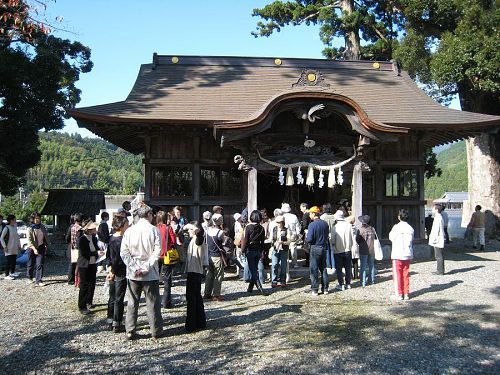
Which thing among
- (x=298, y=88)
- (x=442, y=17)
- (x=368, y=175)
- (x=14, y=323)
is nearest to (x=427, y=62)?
(x=442, y=17)

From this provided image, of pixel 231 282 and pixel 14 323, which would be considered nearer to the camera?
pixel 14 323

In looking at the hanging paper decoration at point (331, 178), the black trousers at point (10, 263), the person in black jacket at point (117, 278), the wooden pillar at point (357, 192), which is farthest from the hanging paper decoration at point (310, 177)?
the black trousers at point (10, 263)

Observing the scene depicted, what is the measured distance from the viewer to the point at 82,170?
84.2 m

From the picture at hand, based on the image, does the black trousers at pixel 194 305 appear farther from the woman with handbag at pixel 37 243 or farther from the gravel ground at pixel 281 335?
the woman with handbag at pixel 37 243

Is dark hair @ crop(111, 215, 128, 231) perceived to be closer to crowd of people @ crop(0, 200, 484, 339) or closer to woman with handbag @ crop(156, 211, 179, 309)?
crowd of people @ crop(0, 200, 484, 339)

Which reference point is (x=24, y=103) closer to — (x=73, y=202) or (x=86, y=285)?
(x=73, y=202)

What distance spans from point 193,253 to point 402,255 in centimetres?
371

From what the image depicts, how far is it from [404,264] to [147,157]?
7.17 m

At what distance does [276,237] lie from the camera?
29.7 feet

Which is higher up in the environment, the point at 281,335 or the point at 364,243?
the point at 364,243

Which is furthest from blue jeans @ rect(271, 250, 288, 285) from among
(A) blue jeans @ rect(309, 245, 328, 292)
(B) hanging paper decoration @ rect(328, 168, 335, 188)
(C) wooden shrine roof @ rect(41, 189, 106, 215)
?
(C) wooden shrine roof @ rect(41, 189, 106, 215)

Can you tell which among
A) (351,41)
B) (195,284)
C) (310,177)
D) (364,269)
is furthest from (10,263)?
(351,41)

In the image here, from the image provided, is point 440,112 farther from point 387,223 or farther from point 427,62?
point 427,62

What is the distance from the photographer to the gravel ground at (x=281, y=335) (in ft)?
16.8
